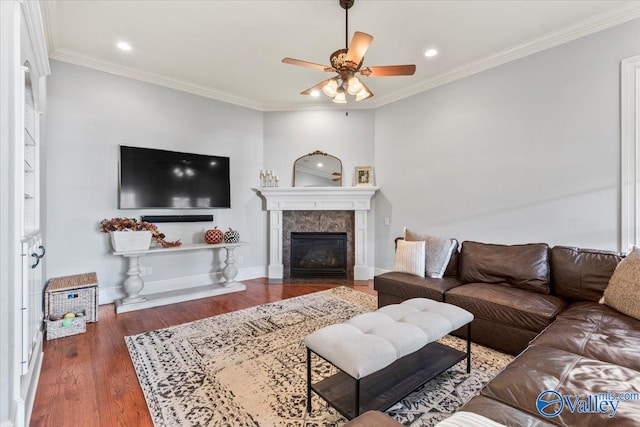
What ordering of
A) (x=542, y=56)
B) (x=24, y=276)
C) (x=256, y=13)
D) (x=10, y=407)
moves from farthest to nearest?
(x=542, y=56)
(x=256, y=13)
(x=24, y=276)
(x=10, y=407)

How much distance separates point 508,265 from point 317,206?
9.46 feet

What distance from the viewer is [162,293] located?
3.86m

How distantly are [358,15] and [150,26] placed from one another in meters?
2.08

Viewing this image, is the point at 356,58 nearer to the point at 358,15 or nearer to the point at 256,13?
the point at 358,15

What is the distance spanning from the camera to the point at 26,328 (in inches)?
68.1

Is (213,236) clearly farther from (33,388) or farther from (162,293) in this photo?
(33,388)

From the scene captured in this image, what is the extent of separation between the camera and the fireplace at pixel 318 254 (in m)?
4.93

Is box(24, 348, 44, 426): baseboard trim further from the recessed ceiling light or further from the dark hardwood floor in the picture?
the recessed ceiling light

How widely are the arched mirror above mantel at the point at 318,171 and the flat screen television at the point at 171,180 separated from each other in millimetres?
1228

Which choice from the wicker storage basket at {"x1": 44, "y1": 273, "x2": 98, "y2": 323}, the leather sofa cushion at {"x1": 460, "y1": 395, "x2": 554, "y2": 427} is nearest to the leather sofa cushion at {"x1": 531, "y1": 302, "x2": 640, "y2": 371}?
the leather sofa cushion at {"x1": 460, "y1": 395, "x2": 554, "y2": 427}

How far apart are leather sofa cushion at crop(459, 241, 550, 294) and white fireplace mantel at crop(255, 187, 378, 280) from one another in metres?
1.89

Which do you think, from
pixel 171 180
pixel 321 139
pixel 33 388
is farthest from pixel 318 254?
pixel 33 388

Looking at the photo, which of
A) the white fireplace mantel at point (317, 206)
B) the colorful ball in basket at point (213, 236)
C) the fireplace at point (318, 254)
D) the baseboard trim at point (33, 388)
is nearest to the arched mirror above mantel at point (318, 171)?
the white fireplace mantel at point (317, 206)

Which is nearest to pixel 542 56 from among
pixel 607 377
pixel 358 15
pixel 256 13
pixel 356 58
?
pixel 358 15
